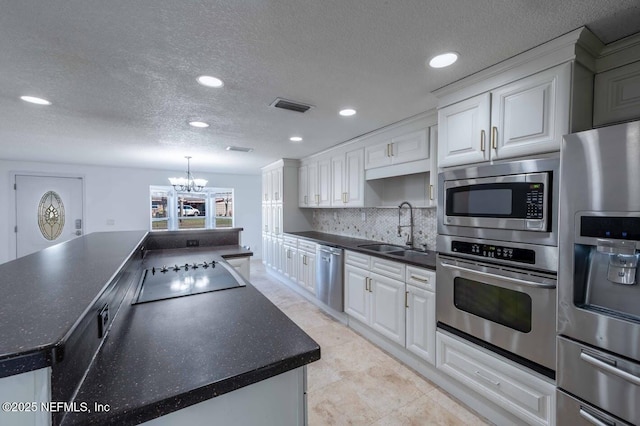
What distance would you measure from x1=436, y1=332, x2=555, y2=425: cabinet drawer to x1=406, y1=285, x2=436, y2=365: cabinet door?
0.08 meters

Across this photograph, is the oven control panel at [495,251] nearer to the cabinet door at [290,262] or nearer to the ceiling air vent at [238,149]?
the cabinet door at [290,262]

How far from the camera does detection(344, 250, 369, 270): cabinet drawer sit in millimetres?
2895

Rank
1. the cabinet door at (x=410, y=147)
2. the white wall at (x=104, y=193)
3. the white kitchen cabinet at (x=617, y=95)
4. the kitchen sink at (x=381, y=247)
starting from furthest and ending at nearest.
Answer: the white wall at (x=104, y=193) < the kitchen sink at (x=381, y=247) < the cabinet door at (x=410, y=147) < the white kitchen cabinet at (x=617, y=95)

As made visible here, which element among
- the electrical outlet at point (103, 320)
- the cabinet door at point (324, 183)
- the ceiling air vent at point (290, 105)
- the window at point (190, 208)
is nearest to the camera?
the electrical outlet at point (103, 320)

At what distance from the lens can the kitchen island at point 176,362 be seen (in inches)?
25.5

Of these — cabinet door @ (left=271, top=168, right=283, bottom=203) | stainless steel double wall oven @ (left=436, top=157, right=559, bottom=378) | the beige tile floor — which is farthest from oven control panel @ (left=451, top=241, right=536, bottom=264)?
cabinet door @ (left=271, top=168, right=283, bottom=203)

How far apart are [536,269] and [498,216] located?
1.16 feet

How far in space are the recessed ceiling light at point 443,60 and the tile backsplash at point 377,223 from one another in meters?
1.50

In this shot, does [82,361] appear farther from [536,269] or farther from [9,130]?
[9,130]

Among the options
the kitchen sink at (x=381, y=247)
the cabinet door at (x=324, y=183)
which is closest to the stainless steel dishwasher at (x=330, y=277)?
the kitchen sink at (x=381, y=247)

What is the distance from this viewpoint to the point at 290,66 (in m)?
1.72

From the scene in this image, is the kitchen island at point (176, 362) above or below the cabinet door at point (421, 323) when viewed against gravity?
above

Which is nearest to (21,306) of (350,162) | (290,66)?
(290,66)

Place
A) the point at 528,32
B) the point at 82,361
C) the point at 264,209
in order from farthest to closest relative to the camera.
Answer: the point at 264,209
the point at 528,32
the point at 82,361
